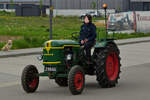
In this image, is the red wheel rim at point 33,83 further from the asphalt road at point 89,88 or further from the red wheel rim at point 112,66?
the red wheel rim at point 112,66

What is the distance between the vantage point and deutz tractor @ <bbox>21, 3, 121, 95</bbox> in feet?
35.3

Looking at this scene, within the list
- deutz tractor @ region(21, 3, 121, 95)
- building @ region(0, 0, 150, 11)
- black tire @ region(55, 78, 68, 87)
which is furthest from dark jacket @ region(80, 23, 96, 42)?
building @ region(0, 0, 150, 11)

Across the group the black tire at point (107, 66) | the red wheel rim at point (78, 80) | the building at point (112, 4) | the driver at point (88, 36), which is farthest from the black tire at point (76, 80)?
the building at point (112, 4)

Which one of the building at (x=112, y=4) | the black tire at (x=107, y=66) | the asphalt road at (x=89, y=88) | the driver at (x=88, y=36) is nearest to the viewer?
the asphalt road at (x=89, y=88)

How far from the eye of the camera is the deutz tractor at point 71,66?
1075cm

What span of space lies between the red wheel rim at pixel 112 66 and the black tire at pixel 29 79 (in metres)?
2.02

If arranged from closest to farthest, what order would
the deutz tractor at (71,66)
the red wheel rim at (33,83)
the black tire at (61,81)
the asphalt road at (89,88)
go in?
the asphalt road at (89,88) → the deutz tractor at (71,66) → the red wheel rim at (33,83) → the black tire at (61,81)

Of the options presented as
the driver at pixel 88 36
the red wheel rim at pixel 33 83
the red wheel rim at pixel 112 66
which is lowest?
the red wheel rim at pixel 33 83

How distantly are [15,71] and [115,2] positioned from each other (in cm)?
11674

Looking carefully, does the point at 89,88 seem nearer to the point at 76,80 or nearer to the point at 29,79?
the point at 76,80

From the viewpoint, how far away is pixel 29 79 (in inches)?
435

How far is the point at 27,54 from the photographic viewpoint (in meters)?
23.2

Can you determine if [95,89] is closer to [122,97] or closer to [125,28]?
[122,97]

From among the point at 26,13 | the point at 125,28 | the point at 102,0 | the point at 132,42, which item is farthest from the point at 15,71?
the point at 102,0
